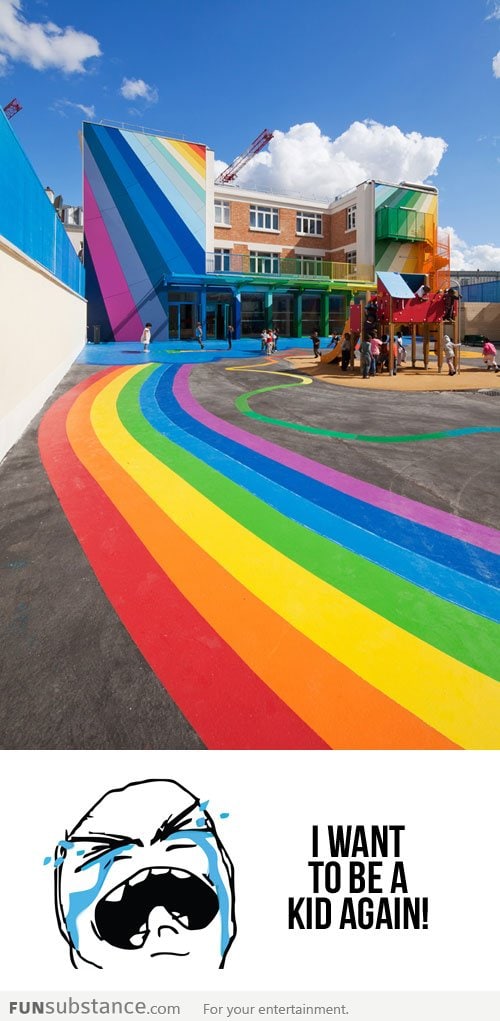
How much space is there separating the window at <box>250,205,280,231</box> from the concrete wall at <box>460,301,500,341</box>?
17488mm

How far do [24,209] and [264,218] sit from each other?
34.4 metres

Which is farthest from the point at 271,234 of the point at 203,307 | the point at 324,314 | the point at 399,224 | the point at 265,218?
the point at 203,307

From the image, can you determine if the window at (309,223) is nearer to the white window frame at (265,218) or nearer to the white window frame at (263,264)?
the white window frame at (265,218)

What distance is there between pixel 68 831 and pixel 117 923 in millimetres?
456

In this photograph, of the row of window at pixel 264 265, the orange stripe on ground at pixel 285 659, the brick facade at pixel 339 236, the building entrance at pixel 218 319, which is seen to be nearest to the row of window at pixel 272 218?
the brick facade at pixel 339 236

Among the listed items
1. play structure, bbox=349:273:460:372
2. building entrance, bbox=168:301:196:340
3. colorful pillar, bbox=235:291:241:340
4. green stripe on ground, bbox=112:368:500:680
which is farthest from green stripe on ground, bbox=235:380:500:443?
colorful pillar, bbox=235:291:241:340

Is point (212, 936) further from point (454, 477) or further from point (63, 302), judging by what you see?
point (63, 302)

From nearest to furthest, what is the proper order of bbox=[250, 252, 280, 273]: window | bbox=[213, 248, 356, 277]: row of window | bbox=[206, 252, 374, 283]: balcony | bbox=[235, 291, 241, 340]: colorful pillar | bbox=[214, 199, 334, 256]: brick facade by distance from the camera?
1. bbox=[206, 252, 374, 283]: balcony
2. bbox=[235, 291, 241, 340]: colorful pillar
3. bbox=[213, 248, 356, 277]: row of window
4. bbox=[250, 252, 280, 273]: window
5. bbox=[214, 199, 334, 256]: brick facade

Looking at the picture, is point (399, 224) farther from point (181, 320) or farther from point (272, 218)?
point (181, 320)

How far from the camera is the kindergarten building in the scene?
32.6m

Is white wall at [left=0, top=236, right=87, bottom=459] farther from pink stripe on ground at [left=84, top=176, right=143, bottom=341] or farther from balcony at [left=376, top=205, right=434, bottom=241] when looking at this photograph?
balcony at [left=376, top=205, right=434, bottom=241]

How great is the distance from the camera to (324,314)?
38562 millimetres

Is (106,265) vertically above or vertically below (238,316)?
above

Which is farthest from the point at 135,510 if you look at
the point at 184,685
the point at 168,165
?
the point at 168,165
